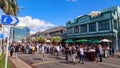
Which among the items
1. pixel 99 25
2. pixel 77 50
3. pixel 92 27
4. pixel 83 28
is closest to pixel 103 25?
pixel 99 25

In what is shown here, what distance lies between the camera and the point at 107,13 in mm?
37969

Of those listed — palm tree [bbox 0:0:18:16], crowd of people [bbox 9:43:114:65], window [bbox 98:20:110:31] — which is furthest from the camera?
window [bbox 98:20:110:31]

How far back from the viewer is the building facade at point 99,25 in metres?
36.9

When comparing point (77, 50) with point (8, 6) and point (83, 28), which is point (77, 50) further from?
point (83, 28)

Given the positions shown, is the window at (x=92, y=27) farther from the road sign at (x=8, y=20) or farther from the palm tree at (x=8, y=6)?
the road sign at (x=8, y=20)

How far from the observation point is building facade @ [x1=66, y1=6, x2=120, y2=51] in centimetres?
3688

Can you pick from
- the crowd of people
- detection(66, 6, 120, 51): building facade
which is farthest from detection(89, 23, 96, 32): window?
the crowd of people

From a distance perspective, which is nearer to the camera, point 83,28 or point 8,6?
point 8,6

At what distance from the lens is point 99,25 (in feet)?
132

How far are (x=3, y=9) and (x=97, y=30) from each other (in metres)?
23.2

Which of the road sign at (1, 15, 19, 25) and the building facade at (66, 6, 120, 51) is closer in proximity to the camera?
the road sign at (1, 15, 19, 25)

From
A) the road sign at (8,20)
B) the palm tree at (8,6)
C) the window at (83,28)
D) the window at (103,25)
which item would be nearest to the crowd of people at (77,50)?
the palm tree at (8,6)

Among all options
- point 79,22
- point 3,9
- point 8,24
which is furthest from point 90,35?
point 8,24

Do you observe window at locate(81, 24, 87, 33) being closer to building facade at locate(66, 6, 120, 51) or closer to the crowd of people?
building facade at locate(66, 6, 120, 51)
